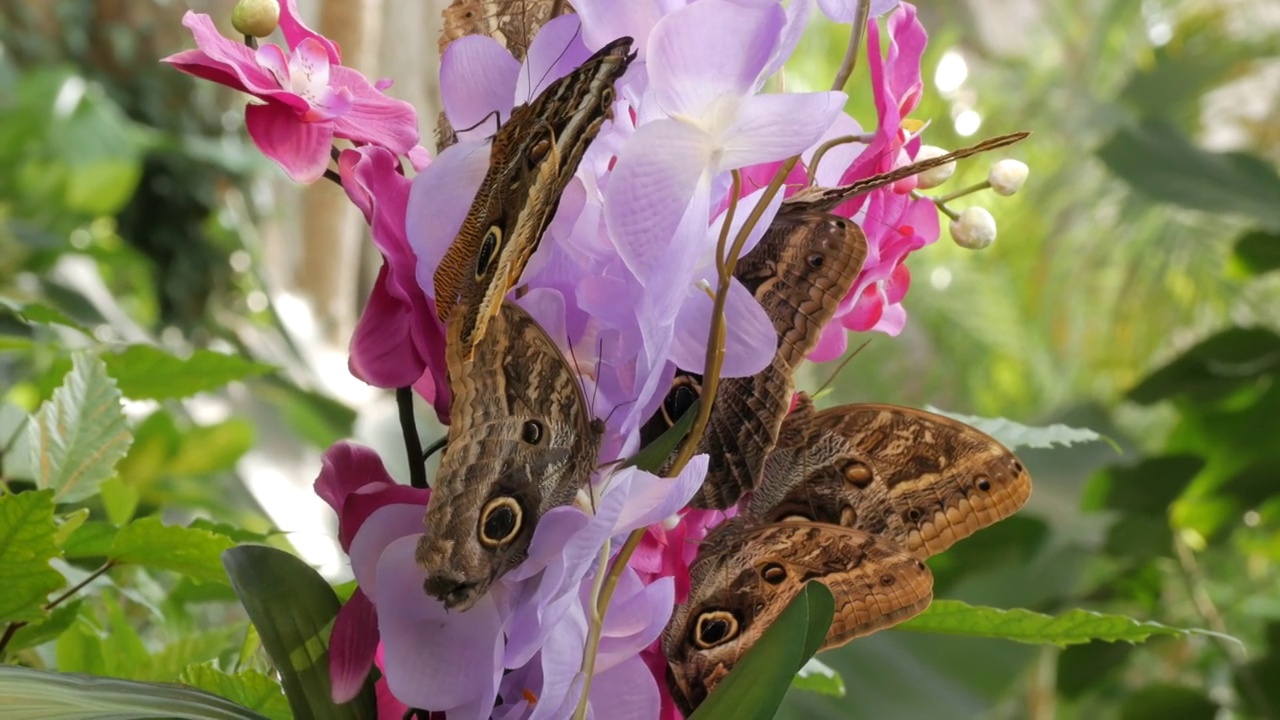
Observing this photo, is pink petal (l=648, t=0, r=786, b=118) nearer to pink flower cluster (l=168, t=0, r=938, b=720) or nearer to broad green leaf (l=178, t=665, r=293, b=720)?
pink flower cluster (l=168, t=0, r=938, b=720)

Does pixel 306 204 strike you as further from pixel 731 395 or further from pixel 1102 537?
pixel 731 395

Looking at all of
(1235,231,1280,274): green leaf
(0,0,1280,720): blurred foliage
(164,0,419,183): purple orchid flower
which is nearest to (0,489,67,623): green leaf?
(0,0,1280,720): blurred foliage

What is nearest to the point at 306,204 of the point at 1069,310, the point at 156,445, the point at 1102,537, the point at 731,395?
the point at 156,445

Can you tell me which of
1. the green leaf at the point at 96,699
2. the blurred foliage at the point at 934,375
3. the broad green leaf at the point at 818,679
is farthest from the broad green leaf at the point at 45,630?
the broad green leaf at the point at 818,679

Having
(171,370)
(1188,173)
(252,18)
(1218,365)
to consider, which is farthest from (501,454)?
(1188,173)

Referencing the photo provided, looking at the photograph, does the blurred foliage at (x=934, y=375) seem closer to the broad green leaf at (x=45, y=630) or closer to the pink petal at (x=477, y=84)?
the broad green leaf at (x=45, y=630)

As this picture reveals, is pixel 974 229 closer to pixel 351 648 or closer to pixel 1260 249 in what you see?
pixel 351 648

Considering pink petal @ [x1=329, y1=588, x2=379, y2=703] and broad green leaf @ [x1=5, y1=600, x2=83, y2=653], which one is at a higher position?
broad green leaf @ [x1=5, y1=600, x2=83, y2=653]
